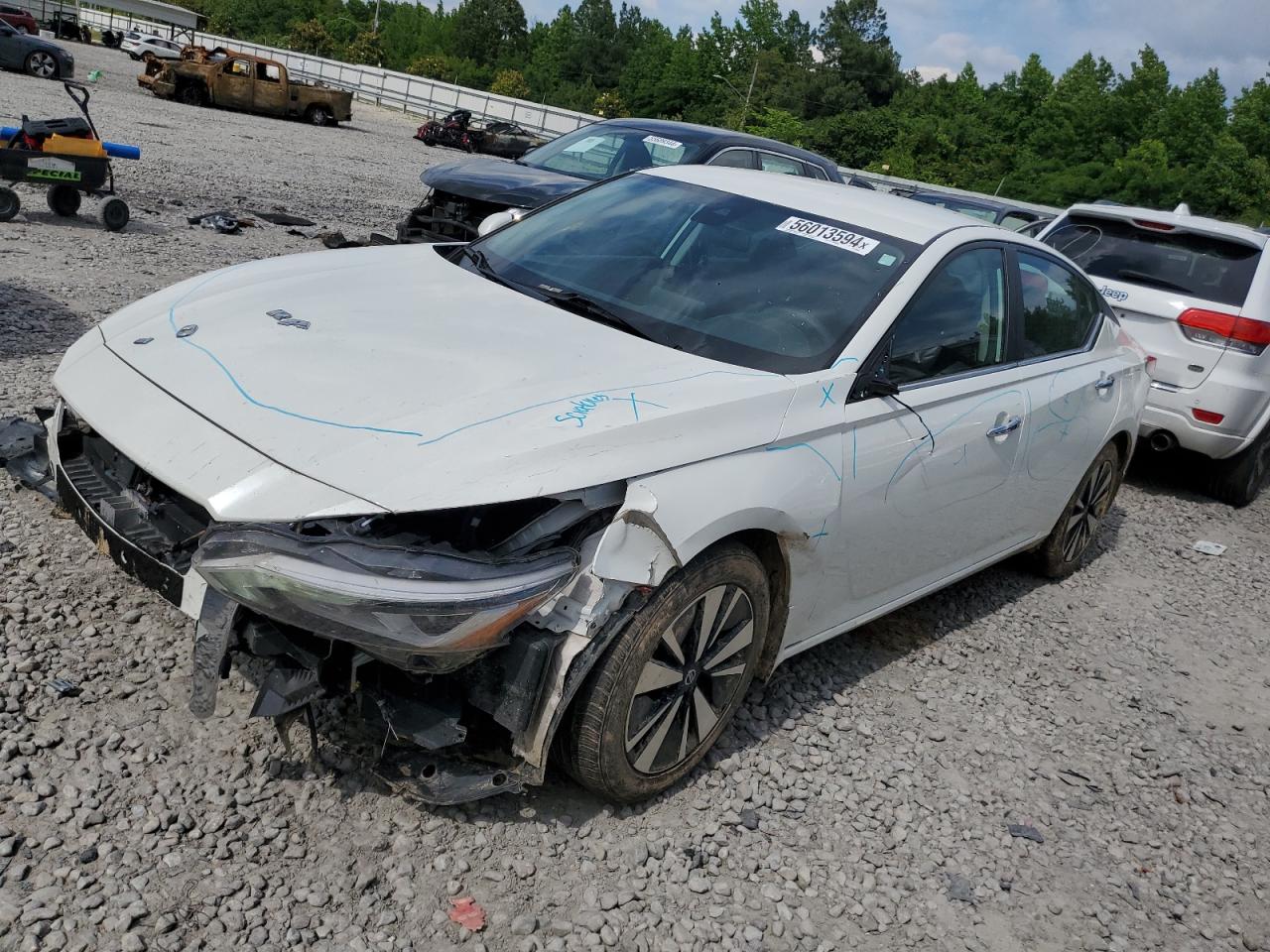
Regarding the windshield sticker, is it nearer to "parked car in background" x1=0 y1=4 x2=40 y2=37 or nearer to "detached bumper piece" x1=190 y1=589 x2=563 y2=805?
"detached bumper piece" x1=190 y1=589 x2=563 y2=805

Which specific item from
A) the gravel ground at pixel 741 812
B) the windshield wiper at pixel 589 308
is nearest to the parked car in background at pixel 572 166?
the gravel ground at pixel 741 812

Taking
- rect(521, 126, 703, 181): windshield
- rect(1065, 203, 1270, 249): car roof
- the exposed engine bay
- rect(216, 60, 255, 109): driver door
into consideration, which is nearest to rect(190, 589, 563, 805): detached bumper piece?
the exposed engine bay

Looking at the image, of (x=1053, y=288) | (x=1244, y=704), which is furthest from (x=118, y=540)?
(x=1244, y=704)

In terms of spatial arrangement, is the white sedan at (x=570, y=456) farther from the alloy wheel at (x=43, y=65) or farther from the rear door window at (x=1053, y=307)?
the alloy wheel at (x=43, y=65)

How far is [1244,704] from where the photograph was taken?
189 inches

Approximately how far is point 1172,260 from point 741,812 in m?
5.83

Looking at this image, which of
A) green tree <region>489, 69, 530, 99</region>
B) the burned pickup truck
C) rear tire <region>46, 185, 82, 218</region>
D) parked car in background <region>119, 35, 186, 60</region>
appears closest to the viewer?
rear tire <region>46, 185, 82, 218</region>

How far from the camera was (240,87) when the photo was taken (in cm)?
2719

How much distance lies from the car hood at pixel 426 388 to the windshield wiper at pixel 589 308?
0.19 feet

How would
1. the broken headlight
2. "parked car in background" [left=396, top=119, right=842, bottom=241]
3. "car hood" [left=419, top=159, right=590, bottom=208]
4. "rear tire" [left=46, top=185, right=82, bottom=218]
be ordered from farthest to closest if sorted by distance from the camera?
"rear tire" [left=46, top=185, right=82, bottom=218] → "parked car in background" [left=396, top=119, right=842, bottom=241] → "car hood" [left=419, top=159, right=590, bottom=208] → the broken headlight

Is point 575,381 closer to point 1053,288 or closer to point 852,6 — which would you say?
point 1053,288

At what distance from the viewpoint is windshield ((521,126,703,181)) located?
379 inches

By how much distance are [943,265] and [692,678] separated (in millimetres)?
1833

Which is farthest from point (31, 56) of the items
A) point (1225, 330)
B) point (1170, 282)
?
point (1225, 330)
